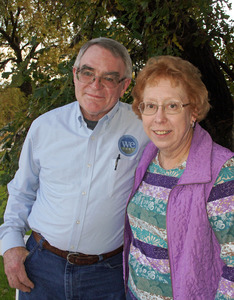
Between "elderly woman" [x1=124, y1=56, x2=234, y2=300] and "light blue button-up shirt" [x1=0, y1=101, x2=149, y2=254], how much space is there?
0.57ft

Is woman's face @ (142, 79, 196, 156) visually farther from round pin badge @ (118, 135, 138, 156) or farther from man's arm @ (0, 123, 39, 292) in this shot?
man's arm @ (0, 123, 39, 292)

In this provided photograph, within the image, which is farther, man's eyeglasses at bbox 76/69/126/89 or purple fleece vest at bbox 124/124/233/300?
man's eyeglasses at bbox 76/69/126/89

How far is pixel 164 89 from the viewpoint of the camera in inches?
62.9

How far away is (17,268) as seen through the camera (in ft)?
6.51

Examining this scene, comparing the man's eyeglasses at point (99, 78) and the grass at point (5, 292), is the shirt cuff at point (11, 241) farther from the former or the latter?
the grass at point (5, 292)

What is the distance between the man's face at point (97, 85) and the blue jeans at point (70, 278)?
3.21 ft

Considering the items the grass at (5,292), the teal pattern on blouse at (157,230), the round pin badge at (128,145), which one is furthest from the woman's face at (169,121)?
the grass at (5,292)

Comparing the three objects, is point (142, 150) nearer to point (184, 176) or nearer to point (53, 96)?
point (184, 176)

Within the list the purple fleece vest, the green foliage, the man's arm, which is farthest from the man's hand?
the purple fleece vest

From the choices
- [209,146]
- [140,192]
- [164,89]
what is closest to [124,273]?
[140,192]

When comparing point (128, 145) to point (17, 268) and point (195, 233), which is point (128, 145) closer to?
point (195, 233)

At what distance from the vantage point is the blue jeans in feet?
6.27

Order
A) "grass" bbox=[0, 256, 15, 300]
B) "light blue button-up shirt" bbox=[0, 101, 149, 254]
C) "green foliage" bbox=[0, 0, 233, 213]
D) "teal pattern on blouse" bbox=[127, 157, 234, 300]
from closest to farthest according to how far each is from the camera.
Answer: "teal pattern on blouse" bbox=[127, 157, 234, 300] → "light blue button-up shirt" bbox=[0, 101, 149, 254] → "green foliage" bbox=[0, 0, 233, 213] → "grass" bbox=[0, 256, 15, 300]

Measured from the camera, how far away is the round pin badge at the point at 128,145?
6.44ft
